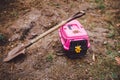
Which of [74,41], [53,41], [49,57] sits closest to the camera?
[74,41]

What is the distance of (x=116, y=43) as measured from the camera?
496cm

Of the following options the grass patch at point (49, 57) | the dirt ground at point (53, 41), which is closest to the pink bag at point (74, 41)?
the dirt ground at point (53, 41)

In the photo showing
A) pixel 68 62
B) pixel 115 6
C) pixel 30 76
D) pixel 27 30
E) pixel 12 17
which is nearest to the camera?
pixel 30 76

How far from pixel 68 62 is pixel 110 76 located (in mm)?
795

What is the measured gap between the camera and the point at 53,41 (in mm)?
4871

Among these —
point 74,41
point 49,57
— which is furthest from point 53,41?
point 74,41

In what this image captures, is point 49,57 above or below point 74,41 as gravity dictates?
below

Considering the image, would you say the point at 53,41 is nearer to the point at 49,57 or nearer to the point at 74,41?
the point at 49,57

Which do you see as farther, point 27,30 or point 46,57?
point 27,30

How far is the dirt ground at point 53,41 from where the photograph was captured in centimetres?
422

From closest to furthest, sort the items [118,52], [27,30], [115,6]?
1. [118,52]
2. [27,30]
3. [115,6]

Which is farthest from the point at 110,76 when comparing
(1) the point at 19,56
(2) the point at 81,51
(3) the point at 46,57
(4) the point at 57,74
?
(1) the point at 19,56

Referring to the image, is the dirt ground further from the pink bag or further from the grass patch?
the pink bag

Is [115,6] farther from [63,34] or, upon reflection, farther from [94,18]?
[63,34]
